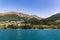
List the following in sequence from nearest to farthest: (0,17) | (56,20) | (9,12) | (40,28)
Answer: (40,28), (56,20), (0,17), (9,12)

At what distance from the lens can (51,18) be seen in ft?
314

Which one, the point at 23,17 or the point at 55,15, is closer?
the point at 55,15

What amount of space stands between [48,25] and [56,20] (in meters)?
12.4

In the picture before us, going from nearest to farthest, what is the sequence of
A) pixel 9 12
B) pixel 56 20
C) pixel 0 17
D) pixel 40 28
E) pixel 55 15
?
pixel 40 28 < pixel 56 20 < pixel 55 15 < pixel 0 17 < pixel 9 12

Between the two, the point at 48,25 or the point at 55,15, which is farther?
the point at 55,15

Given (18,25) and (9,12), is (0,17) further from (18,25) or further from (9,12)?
(18,25)

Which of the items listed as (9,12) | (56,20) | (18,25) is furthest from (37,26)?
(9,12)

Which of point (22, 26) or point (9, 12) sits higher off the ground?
point (9, 12)

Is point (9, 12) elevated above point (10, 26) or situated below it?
above

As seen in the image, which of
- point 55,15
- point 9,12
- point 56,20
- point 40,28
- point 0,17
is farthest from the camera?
point 9,12

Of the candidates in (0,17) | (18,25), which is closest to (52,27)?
(18,25)

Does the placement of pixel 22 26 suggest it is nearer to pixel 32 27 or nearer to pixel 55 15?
pixel 32 27

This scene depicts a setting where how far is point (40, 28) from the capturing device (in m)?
77.8

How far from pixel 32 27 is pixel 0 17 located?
37579 mm
